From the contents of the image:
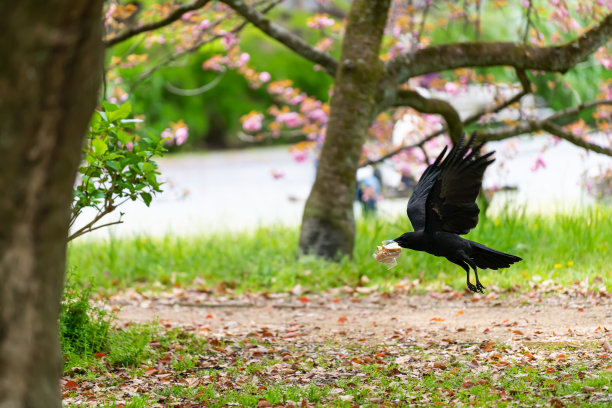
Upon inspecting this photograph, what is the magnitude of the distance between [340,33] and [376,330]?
19.8 feet

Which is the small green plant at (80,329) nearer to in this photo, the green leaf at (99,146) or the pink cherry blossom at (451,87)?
the green leaf at (99,146)

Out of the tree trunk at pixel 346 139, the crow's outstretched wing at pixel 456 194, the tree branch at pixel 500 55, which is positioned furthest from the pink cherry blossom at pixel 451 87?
the crow's outstretched wing at pixel 456 194

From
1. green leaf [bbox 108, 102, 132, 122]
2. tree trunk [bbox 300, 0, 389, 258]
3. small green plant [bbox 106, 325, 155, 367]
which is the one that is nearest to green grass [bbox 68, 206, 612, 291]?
tree trunk [bbox 300, 0, 389, 258]

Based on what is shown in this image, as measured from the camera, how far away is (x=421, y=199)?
4.55 metres

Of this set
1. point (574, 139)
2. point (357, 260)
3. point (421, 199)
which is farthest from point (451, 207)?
point (574, 139)

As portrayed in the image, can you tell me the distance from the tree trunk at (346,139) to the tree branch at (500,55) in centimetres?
36

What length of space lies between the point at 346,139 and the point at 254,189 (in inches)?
385

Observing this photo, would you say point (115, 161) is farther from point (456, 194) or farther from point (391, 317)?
point (391, 317)

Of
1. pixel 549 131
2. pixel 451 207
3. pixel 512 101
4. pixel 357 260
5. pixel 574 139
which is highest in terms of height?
pixel 512 101

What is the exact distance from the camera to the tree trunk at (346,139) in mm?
7684

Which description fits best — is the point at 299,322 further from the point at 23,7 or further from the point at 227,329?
the point at 23,7

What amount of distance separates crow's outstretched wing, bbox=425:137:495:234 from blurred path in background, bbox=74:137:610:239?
16.3ft

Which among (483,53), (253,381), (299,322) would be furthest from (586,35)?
(253,381)

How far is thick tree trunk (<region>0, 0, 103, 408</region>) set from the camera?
7.23 ft
